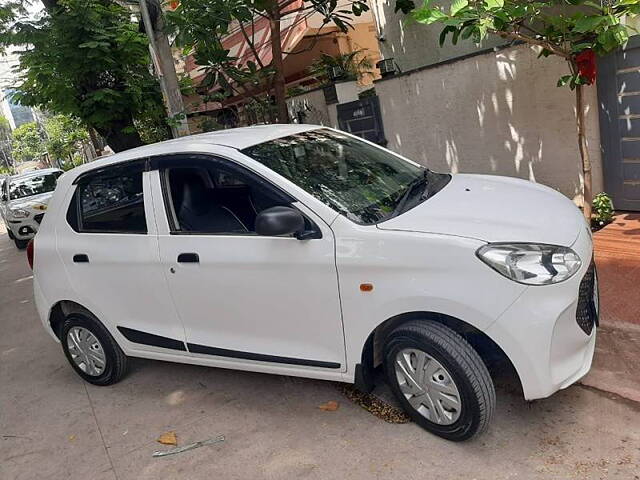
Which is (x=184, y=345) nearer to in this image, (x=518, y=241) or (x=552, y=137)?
(x=518, y=241)

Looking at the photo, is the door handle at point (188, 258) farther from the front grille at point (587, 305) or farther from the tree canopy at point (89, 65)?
the tree canopy at point (89, 65)

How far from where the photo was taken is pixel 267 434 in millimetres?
3336

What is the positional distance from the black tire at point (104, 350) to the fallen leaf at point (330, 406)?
1.72m

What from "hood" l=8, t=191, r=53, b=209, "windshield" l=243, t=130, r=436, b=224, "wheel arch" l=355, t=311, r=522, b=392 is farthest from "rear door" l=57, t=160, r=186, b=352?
"hood" l=8, t=191, r=53, b=209

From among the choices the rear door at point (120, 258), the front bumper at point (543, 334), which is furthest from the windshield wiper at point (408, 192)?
the rear door at point (120, 258)

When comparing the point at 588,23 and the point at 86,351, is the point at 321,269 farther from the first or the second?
the point at 588,23

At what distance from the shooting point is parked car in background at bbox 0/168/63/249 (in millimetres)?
11531

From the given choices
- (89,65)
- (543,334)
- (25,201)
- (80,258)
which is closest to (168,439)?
(80,258)

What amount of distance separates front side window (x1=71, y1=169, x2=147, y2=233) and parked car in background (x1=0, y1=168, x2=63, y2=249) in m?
7.73

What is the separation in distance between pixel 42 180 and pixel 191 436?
11.3 metres

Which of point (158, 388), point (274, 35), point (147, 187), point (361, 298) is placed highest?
point (274, 35)

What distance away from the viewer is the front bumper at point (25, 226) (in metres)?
11.5

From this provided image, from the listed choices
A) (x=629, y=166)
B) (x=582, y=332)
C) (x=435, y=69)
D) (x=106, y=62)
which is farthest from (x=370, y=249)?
(x=106, y=62)

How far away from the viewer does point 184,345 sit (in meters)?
3.70
